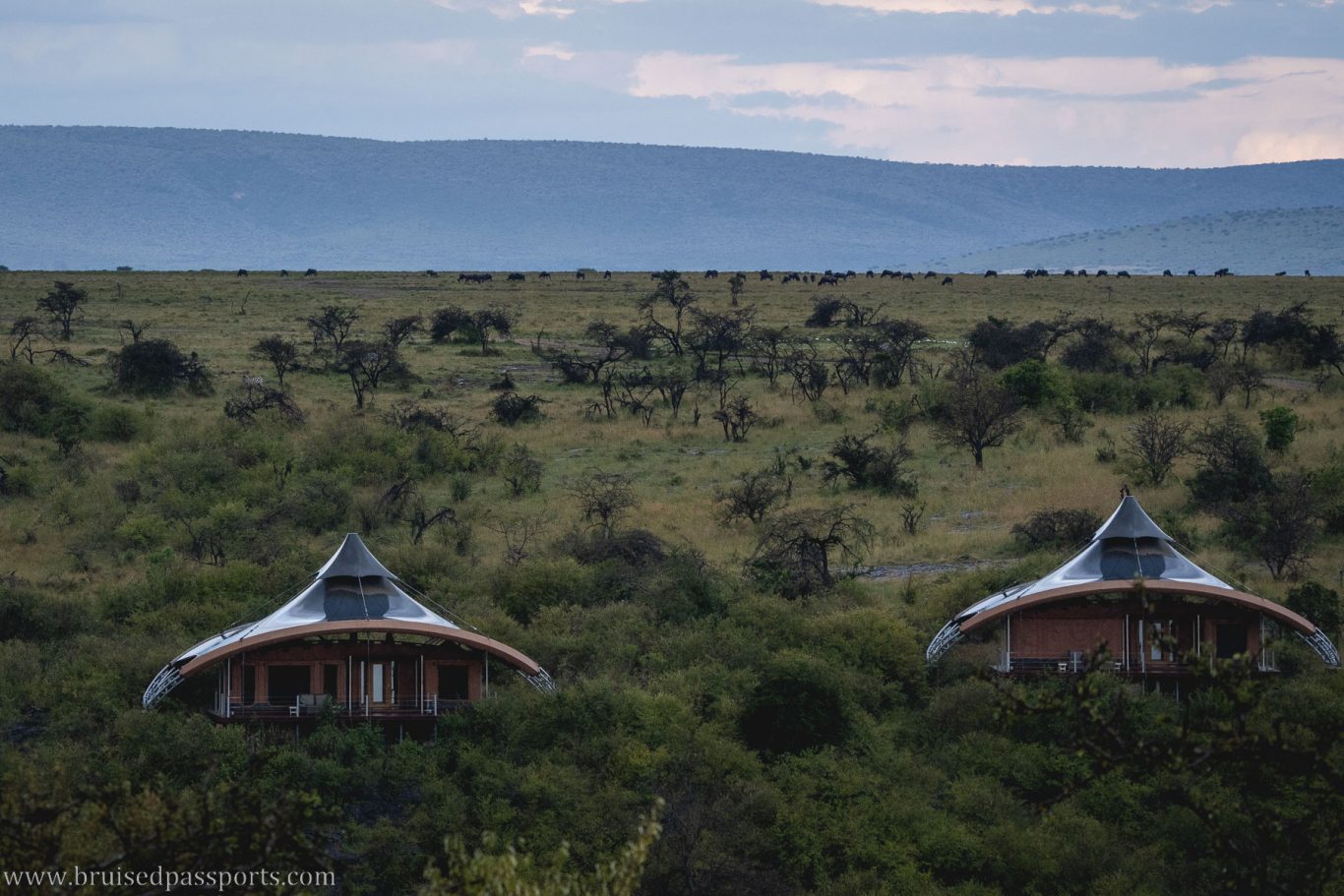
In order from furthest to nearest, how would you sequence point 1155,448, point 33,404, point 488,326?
1. point 488,326
2. point 33,404
3. point 1155,448

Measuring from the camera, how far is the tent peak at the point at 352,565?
30.9 metres

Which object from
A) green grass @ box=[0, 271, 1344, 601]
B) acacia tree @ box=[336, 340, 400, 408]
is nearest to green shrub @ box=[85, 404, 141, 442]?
green grass @ box=[0, 271, 1344, 601]

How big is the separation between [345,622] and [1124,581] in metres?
12.7

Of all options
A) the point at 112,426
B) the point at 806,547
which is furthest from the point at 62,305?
the point at 806,547

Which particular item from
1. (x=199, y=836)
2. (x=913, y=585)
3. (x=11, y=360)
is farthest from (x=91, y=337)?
(x=199, y=836)

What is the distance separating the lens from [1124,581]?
31.3 m

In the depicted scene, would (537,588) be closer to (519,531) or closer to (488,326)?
(519,531)

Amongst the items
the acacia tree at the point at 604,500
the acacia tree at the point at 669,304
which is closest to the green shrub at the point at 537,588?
the acacia tree at the point at 604,500

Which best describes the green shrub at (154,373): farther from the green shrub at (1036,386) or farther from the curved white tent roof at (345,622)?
the curved white tent roof at (345,622)

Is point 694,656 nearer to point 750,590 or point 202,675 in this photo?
point 750,590

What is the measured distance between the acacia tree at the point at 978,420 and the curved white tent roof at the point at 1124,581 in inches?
675

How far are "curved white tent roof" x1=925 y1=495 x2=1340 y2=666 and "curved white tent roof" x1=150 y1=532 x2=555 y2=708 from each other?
7605 mm

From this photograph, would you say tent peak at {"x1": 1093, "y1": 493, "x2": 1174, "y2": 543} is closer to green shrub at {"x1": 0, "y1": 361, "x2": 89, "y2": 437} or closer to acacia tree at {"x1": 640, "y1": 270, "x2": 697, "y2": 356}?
green shrub at {"x1": 0, "y1": 361, "x2": 89, "y2": 437}

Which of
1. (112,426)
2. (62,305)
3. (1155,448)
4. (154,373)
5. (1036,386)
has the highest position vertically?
(62,305)
